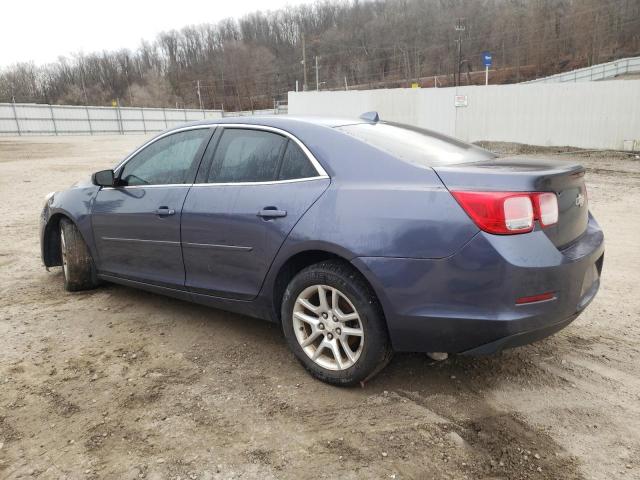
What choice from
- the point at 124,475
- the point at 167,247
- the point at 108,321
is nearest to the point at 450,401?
the point at 124,475

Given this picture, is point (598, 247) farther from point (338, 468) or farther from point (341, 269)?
point (338, 468)

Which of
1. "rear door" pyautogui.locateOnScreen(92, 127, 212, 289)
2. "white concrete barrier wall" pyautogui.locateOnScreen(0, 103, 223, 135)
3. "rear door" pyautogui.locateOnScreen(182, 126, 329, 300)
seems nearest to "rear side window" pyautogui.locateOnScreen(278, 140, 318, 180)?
"rear door" pyautogui.locateOnScreen(182, 126, 329, 300)

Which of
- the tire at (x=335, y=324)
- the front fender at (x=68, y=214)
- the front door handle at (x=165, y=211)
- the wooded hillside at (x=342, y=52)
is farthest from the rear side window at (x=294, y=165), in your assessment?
the wooded hillside at (x=342, y=52)

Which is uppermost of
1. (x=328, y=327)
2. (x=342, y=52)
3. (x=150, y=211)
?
(x=342, y=52)

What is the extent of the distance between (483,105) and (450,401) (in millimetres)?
18706

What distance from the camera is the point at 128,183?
4055 mm

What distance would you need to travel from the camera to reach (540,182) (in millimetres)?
2441

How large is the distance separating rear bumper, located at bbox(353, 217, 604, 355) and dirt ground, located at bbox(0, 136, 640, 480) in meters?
0.42

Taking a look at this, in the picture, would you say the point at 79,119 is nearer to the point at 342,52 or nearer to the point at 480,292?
the point at 480,292

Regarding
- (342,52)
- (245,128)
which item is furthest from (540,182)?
(342,52)

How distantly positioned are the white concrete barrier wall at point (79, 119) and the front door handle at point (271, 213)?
114 ft

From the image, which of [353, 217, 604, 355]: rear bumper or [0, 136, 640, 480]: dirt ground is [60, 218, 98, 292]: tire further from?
[353, 217, 604, 355]: rear bumper

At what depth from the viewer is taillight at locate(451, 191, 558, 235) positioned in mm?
2348

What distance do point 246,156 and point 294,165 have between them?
1.45ft
